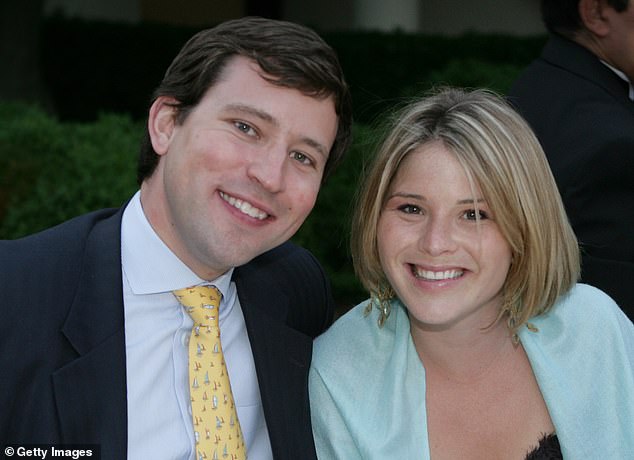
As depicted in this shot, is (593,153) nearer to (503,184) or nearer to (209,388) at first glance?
(503,184)

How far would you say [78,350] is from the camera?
2.38 metres

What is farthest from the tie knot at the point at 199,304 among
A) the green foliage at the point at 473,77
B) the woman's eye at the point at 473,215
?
the green foliage at the point at 473,77

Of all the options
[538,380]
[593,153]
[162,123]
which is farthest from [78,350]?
[593,153]

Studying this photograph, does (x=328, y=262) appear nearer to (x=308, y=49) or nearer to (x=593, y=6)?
(x=593, y=6)

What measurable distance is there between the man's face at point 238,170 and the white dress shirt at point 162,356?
0.07 metres

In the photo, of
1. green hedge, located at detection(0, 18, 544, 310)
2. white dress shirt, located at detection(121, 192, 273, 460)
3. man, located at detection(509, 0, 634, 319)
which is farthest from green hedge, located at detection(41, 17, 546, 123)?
white dress shirt, located at detection(121, 192, 273, 460)

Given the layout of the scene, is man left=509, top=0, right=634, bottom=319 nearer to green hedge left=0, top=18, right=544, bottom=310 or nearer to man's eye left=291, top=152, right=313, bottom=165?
green hedge left=0, top=18, right=544, bottom=310

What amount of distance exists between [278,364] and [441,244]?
61cm

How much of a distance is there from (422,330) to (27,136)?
3.57m

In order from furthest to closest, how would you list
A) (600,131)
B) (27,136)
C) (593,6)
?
(27,136) → (593,6) → (600,131)

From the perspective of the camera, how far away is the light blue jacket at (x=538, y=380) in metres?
2.74

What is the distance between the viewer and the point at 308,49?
269 centimetres

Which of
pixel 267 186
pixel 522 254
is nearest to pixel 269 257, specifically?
pixel 267 186

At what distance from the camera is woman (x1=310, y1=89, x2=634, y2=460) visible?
2.70 meters
